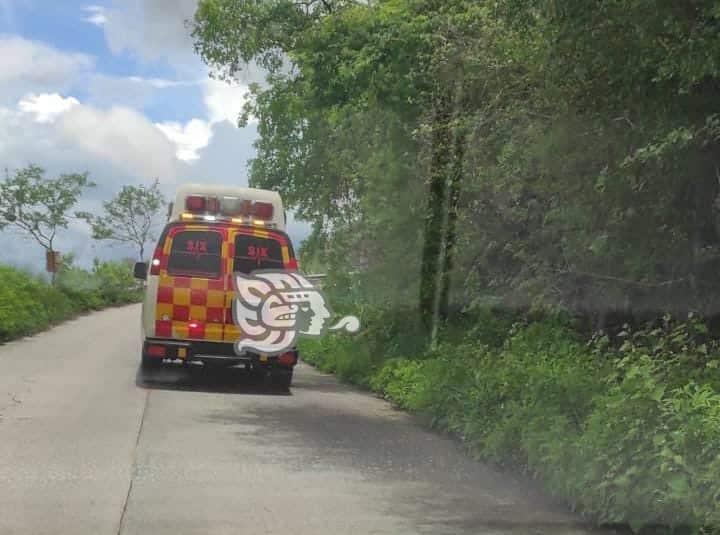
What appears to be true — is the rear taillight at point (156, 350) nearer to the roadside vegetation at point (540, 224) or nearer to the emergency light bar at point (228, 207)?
A: the emergency light bar at point (228, 207)

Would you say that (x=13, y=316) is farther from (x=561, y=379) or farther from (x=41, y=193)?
(x=41, y=193)

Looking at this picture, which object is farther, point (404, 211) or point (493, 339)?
point (404, 211)

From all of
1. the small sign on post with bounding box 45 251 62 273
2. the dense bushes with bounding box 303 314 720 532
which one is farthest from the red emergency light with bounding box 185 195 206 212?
the small sign on post with bounding box 45 251 62 273

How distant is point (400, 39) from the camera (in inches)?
512

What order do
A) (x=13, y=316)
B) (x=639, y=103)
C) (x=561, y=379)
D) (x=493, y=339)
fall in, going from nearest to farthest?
(x=561, y=379) < (x=639, y=103) < (x=493, y=339) < (x=13, y=316)

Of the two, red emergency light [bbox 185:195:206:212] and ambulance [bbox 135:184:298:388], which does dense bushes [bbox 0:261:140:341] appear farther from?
ambulance [bbox 135:184:298:388]

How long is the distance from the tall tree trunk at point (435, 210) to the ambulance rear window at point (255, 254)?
98.5 inches

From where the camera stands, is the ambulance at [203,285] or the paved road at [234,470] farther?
the ambulance at [203,285]

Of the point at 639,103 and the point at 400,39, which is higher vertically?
the point at 400,39

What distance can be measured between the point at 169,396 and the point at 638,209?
6.74 meters

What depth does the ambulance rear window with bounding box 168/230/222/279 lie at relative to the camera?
13.8m

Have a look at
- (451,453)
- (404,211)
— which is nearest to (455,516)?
(451,453)

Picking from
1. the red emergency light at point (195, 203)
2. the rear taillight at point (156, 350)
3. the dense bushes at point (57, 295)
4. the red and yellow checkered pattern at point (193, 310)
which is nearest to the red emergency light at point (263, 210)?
the red emergency light at point (195, 203)

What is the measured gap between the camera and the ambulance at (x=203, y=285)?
13.7m
